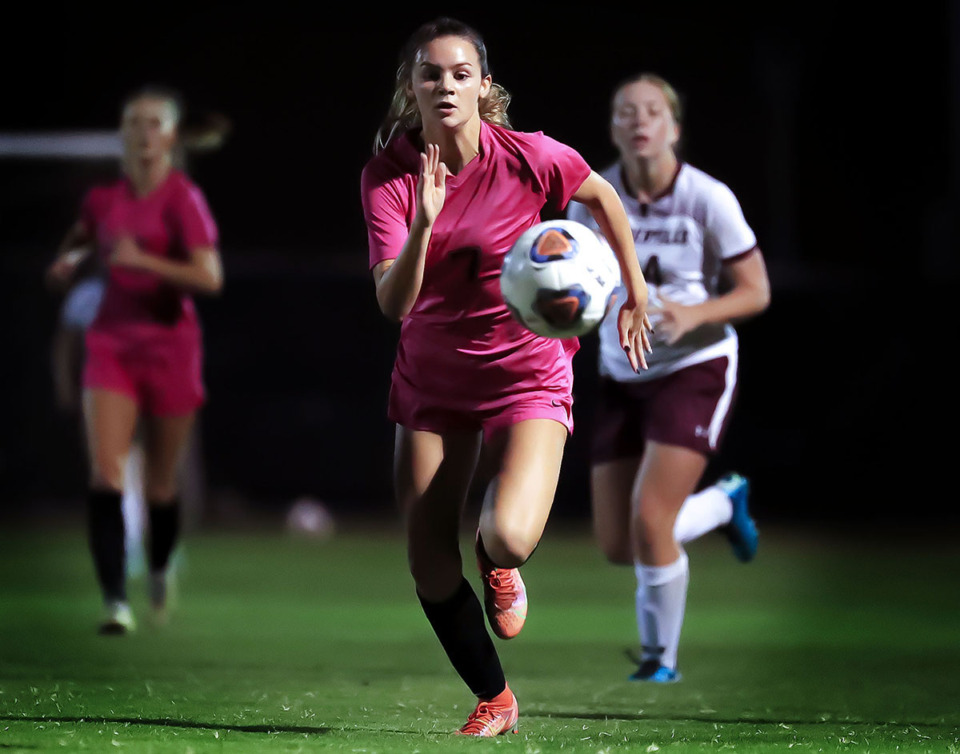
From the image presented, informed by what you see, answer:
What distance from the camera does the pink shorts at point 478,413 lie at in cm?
448

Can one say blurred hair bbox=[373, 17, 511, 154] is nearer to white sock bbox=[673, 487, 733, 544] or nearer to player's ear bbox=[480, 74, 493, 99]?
player's ear bbox=[480, 74, 493, 99]

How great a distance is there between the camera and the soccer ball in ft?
14.0

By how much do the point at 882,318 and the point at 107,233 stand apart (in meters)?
7.65

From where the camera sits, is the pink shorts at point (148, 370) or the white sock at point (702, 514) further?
the pink shorts at point (148, 370)

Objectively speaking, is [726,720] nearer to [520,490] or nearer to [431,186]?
[520,490]

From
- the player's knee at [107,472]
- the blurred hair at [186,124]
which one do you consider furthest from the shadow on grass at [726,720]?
the blurred hair at [186,124]

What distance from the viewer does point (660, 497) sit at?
5793 millimetres

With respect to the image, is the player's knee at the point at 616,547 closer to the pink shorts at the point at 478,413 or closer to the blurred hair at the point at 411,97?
the pink shorts at the point at 478,413

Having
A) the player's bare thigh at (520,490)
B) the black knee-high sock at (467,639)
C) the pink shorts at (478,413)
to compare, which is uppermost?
the pink shorts at (478,413)

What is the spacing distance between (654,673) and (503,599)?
148 cm

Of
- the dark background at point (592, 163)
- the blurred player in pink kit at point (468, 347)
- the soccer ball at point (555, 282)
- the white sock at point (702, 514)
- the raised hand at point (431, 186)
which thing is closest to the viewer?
the raised hand at point (431, 186)

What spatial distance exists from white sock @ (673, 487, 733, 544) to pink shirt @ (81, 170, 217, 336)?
226 cm

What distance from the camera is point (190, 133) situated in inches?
324

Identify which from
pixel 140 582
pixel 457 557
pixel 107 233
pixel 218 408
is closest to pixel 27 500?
pixel 218 408
